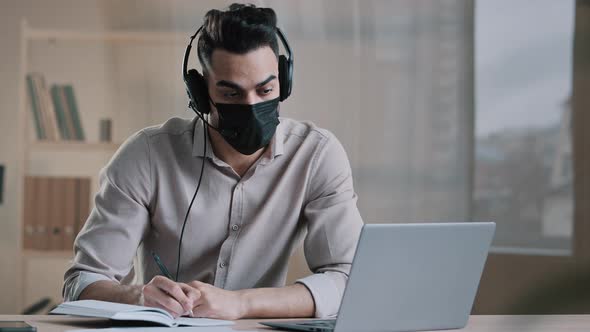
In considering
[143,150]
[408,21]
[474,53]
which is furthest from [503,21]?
[143,150]

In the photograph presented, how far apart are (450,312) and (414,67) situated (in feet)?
7.76

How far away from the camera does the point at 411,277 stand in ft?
3.38

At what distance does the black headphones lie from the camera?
1544 millimetres

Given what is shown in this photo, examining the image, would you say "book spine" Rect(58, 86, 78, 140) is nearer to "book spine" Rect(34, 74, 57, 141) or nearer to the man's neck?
"book spine" Rect(34, 74, 57, 141)

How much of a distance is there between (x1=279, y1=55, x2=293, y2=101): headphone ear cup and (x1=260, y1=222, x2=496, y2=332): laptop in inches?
23.6

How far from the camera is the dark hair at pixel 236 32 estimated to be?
1.56m

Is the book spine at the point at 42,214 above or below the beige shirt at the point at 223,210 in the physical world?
below

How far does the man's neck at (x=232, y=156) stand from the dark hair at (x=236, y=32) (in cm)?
16

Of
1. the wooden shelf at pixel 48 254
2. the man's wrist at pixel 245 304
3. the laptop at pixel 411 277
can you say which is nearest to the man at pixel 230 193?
the man's wrist at pixel 245 304

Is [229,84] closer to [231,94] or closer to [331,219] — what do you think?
[231,94]

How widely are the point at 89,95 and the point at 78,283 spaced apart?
2443 millimetres

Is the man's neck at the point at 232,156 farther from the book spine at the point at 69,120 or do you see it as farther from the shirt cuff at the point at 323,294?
the book spine at the point at 69,120

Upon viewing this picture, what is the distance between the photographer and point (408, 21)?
3420 mm

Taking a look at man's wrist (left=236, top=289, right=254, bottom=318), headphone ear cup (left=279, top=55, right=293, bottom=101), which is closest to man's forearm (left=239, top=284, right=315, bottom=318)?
man's wrist (left=236, top=289, right=254, bottom=318)
